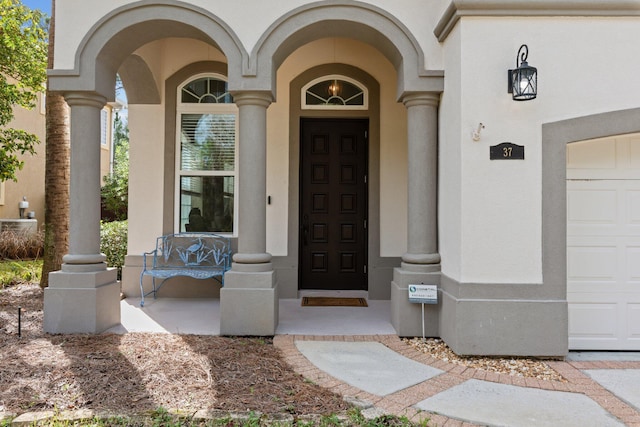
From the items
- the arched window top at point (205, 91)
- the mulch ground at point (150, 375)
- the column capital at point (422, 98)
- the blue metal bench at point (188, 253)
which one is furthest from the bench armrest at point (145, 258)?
the column capital at point (422, 98)

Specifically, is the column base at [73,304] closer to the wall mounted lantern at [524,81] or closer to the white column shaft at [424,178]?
the white column shaft at [424,178]

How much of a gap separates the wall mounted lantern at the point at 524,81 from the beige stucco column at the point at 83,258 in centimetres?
445

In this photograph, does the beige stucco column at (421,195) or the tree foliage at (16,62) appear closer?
the beige stucco column at (421,195)

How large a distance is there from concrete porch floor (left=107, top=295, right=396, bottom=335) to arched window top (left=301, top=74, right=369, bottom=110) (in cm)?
297

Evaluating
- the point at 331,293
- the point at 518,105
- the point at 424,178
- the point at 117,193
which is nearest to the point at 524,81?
the point at 518,105

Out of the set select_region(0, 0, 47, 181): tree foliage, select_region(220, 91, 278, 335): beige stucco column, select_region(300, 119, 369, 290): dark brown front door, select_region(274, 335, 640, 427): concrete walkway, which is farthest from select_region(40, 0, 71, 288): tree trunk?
select_region(274, 335, 640, 427): concrete walkway

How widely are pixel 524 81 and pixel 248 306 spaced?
11.5ft

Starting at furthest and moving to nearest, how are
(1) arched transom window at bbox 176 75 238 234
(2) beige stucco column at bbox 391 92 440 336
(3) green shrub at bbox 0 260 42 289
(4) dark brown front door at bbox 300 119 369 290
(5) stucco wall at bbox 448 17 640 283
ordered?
(3) green shrub at bbox 0 260 42 289 < (4) dark brown front door at bbox 300 119 369 290 < (1) arched transom window at bbox 176 75 238 234 < (2) beige stucco column at bbox 391 92 440 336 < (5) stucco wall at bbox 448 17 640 283

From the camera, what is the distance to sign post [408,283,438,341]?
15.1ft

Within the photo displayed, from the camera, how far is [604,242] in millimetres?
4395

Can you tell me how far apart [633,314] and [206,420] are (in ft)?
13.8

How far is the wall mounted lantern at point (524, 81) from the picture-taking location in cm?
397

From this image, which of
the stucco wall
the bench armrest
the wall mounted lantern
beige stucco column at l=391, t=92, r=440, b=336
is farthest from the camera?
the bench armrest

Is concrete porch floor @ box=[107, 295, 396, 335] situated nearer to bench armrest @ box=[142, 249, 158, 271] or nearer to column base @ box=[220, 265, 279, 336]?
column base @ box=[220, 265, 279, 336]
